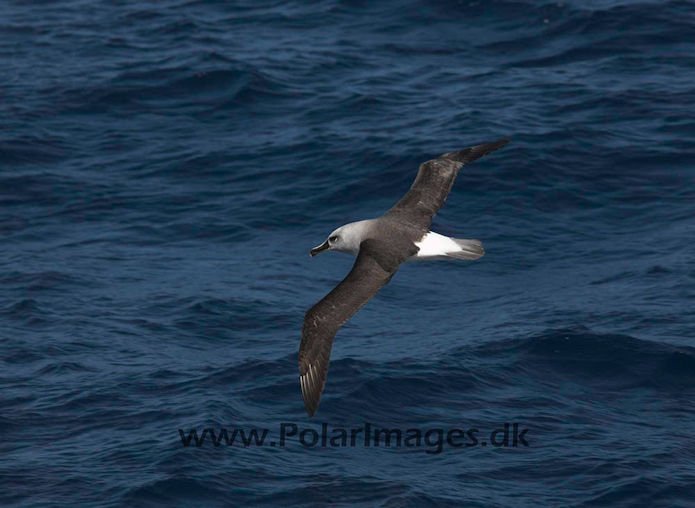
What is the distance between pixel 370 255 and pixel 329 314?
1089 millimetres

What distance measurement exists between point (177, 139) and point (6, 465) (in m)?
12.1

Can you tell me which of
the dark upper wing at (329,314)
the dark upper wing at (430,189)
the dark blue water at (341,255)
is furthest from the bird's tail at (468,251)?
the dark blue water at (341,255)

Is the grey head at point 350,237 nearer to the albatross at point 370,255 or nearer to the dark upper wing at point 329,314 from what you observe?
the albatross at point 370,255

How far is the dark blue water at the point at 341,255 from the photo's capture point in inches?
683

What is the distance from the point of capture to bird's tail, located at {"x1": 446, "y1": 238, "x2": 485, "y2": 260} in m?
15.8

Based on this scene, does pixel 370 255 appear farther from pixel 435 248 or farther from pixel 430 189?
pixel 430 189

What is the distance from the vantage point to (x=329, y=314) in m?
15.1

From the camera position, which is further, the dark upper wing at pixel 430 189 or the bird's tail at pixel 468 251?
the dark upper wing at pixel 430 189

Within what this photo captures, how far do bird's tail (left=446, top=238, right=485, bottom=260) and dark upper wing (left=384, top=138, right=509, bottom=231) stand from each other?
0.75 metres

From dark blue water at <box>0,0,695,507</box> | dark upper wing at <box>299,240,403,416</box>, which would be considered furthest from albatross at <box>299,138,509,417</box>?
dark blue water at <box>0,0,695,507</box>

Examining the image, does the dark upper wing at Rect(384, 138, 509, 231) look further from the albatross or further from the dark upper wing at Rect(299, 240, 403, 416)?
the dark upper wing at Rect(299, 240, 403, 416)

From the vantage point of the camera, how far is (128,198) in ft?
83.5

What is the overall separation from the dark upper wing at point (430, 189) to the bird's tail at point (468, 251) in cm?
75

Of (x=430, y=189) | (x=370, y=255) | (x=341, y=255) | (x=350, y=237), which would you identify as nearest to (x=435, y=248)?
(x=370, y=255)
